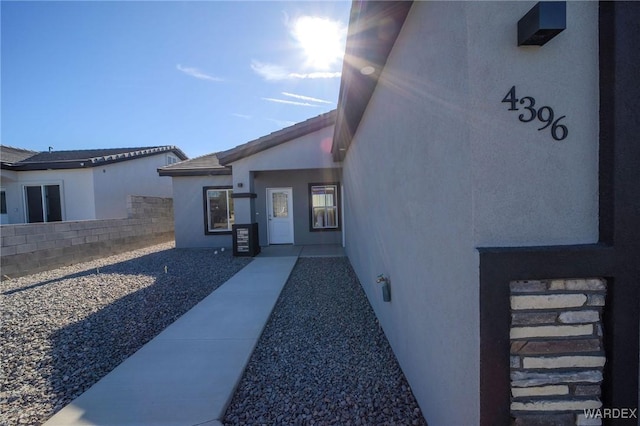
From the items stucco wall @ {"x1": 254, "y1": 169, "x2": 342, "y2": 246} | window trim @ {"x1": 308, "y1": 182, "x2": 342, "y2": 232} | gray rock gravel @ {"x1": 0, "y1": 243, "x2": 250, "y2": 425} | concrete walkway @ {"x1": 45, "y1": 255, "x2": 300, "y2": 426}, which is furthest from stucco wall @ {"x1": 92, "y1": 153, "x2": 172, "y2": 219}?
concrete walkway @ {"x1": 45, "y1": 255, "x2": 300, "y2": 426}

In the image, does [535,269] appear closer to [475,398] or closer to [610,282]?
[610,282]

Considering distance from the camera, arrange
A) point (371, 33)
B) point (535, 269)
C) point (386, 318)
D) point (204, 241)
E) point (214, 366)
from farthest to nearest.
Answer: point (204, 241) → point (386, 318) → point (214, 366) → point (371, 33) → point (535, 269)

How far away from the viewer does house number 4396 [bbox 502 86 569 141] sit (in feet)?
5.05

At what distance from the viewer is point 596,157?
1.56 meters

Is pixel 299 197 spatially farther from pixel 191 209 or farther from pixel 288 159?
pixel 191 209

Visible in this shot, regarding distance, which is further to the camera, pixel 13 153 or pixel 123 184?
pixel 13 153

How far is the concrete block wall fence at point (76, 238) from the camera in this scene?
7.33 m

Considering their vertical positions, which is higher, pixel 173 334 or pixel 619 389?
pixel 619 389

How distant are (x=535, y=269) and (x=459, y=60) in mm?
1167

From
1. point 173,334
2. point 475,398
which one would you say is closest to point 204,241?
point 173,334

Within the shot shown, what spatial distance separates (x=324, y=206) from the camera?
1160cm

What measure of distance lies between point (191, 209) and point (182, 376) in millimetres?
9835

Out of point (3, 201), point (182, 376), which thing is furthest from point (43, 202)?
point (182, 376)

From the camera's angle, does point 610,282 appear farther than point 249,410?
No
